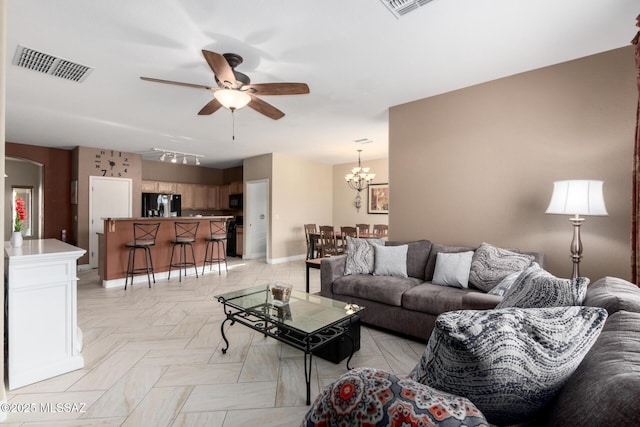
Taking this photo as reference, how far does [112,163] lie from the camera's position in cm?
648

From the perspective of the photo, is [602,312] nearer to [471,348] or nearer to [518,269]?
[471,348]

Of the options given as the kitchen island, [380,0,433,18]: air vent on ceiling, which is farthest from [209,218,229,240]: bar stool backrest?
[380,0,433,18]: air vent on ceiling

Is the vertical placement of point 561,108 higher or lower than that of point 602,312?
higher

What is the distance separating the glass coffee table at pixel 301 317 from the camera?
1.99 meters

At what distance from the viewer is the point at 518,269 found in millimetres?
2506

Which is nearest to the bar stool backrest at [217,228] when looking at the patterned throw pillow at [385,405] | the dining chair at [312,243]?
the dining chair at [312,243]

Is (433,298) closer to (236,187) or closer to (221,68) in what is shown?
(221,68)

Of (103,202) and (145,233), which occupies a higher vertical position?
(103,202)

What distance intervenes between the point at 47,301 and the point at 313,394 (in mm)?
2023

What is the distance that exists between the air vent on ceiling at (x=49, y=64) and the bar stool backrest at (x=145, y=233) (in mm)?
2491

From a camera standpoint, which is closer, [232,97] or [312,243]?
[232,97]

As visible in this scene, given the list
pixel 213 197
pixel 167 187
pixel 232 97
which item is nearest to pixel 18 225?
pixel 232 97

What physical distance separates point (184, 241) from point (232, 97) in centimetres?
339

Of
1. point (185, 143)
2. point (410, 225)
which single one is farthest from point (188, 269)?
point (410, 225)
